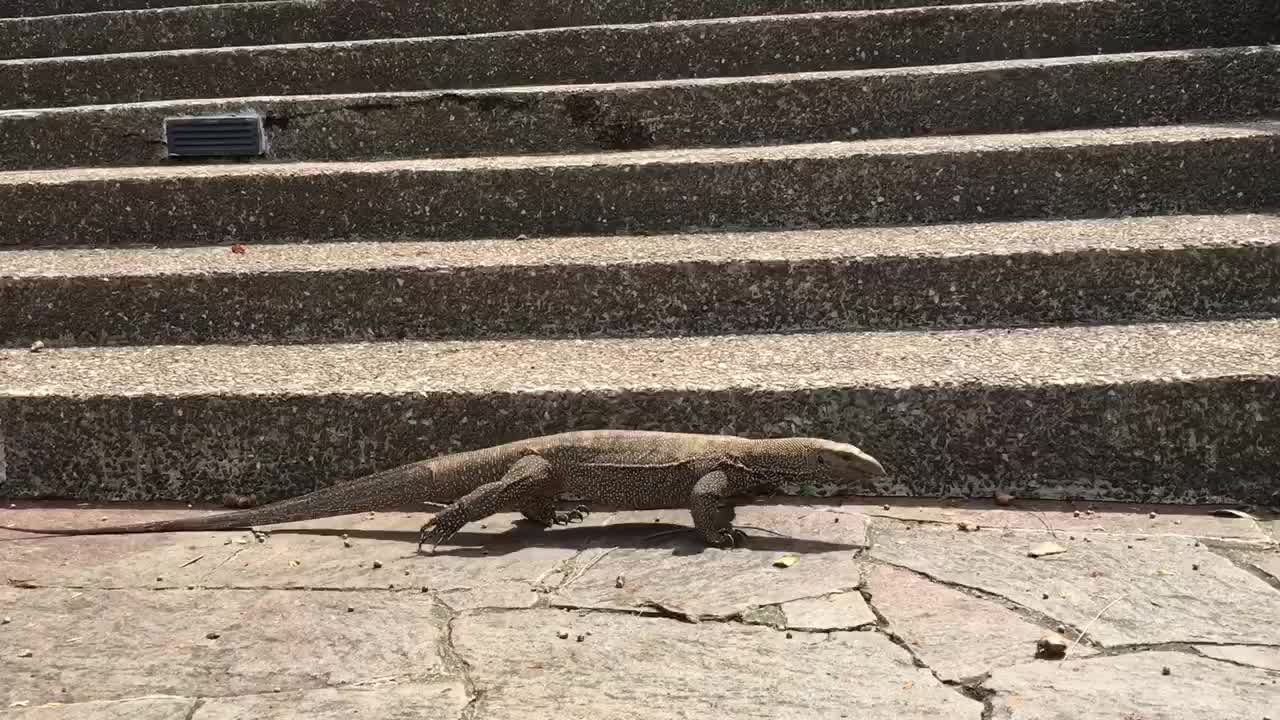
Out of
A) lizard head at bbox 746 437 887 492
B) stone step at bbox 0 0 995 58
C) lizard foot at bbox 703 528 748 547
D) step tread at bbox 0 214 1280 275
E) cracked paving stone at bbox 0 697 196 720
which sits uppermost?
stone step at bbox 0 0 995 58

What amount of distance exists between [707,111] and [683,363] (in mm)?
2124

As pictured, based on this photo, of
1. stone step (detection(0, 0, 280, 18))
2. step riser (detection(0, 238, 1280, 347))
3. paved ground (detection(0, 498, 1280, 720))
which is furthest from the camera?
stone step (detection(0, 0, 280, 18))

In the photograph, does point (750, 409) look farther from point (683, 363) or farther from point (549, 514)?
point (549, 514)

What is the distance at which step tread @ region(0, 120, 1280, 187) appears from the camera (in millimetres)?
4875

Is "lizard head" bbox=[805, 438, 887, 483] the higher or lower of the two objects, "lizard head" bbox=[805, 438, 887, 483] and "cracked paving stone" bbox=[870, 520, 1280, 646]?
the higher

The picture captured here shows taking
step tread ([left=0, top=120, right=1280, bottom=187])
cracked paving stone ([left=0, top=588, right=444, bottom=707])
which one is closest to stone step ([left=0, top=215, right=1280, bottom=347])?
step tread ([left=0, top=120, right=1280, bottom=187])

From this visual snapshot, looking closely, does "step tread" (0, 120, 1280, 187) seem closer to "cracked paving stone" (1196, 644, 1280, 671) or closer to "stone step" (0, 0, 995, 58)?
"stone step" (0, 0, 995, 58)

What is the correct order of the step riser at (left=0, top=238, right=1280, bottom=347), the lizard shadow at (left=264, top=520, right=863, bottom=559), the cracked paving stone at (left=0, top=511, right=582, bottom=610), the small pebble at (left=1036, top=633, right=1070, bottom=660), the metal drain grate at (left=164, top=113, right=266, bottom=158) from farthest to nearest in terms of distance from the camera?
the metal drain grate at (left=164, top=113, right=266, bottom=158) → the step riser at (left=0, top=238, right=1280, bottom=347) → the lizard shadow at (left=264, top=520, right=863, bottom=559) → the cracked paving stone at (left=0, top=511, right=582, bottom=610) → the small pebble at (left=1036, top=633, right=1070, bottom=660)

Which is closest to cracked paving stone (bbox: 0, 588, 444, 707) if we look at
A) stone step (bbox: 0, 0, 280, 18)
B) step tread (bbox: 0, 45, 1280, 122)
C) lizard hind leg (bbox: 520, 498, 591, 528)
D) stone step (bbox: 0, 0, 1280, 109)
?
lizard hind leg (bbox: 520, 498, 591, 528)

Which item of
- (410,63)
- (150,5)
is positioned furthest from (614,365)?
(150,5)

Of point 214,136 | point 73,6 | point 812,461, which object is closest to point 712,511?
point 812,461

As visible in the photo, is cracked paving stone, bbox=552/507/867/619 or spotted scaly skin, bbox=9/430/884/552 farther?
spotted scaly skin, bbox=9/430/884/552

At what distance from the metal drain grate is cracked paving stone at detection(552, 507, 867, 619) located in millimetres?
3503

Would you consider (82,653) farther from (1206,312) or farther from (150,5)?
(150,5)
